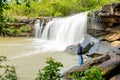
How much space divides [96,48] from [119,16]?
4058mm

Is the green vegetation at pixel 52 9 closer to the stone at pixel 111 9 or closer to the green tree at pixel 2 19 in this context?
the stone at pixel 111 9

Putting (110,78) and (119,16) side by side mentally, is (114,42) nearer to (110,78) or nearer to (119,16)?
(119,16)

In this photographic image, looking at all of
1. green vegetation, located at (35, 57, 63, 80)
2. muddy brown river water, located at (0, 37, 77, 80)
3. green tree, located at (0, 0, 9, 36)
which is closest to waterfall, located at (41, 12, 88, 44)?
muddy brown river water, located at (0, 37, 77, 80)

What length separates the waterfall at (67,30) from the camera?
2745cm

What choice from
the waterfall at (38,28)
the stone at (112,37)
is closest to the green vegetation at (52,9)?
the waterfall at (38,28)

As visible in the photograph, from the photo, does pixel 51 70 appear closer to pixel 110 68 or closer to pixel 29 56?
pixel 110 68

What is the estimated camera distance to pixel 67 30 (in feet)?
94.5

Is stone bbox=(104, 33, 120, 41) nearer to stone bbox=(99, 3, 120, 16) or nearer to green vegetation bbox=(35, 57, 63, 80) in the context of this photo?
stone bbox=(99, 3, 120, 16)

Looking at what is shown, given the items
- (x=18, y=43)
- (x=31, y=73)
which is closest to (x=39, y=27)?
(x=18, y=43)

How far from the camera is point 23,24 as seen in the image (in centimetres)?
3228

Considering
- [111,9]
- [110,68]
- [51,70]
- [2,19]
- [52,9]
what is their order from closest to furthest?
[2,19] → [51,70] → [110,68] → [111,9] → [52,9]

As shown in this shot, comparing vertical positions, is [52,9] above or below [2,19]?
below

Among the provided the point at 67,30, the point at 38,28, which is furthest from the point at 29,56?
the point at 38,28

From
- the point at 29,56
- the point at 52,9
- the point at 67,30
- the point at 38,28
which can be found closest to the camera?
the point at 29,56
